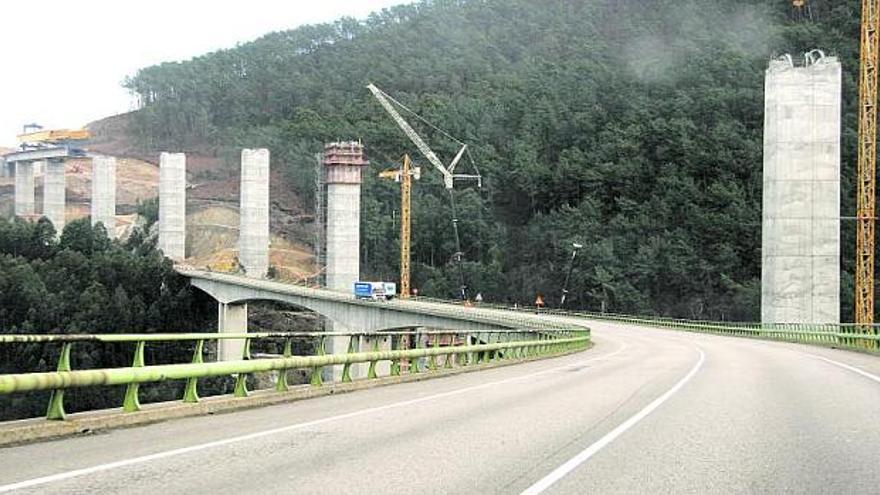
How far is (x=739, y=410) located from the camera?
16.1m

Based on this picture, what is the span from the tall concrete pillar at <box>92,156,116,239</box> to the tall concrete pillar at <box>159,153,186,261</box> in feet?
29.5

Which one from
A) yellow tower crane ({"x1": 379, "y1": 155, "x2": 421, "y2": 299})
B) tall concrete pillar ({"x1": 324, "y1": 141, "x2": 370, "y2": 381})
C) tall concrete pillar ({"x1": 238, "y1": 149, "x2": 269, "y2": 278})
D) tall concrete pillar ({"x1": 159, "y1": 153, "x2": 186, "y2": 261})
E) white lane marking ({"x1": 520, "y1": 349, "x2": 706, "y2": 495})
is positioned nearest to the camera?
white lane marking ({"x1": 520, "y1": 349, "x2": 706, "y2": 495})

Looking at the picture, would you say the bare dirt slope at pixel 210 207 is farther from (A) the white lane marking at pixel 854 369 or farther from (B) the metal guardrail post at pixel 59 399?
(B) the metal guardrail post at pixel 59 399

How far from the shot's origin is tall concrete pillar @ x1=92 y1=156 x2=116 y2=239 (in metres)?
110

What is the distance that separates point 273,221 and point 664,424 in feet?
477

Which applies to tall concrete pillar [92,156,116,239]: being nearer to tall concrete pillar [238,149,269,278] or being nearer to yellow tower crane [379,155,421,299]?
tall concrete pillar [238,149,269,278]

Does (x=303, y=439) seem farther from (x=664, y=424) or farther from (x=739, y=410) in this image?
(x=739, y=410)

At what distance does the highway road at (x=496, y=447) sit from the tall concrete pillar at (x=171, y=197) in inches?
3505

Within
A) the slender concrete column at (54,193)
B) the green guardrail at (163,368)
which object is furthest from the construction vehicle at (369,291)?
the green guardrail at (163,368)

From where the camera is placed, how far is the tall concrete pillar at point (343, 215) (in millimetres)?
92812

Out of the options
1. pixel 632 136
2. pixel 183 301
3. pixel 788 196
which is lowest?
pixel 183 301

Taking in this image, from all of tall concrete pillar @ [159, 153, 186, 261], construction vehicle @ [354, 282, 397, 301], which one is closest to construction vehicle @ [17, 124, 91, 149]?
tall concrete pillar @ [159, 153, 186, 261]

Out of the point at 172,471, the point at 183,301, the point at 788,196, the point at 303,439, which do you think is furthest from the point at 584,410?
the point at 183,301

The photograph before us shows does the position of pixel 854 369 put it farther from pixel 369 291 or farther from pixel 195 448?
pixel 369 291
